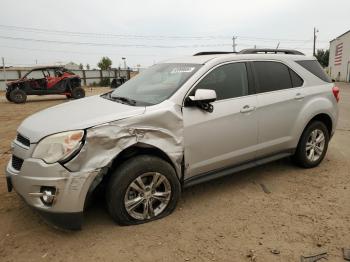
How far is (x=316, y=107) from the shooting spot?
4.82 m

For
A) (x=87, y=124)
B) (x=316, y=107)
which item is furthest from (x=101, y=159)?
(x=316, y=107)

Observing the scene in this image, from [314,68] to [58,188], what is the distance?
3945 mm

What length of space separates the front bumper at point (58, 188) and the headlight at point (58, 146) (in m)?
0.06

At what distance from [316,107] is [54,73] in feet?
53.8

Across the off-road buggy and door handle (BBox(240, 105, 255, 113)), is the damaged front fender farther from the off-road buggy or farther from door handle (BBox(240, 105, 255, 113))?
the off-road buggy

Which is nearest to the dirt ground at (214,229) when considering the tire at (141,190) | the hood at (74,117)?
the tire at (141,190)

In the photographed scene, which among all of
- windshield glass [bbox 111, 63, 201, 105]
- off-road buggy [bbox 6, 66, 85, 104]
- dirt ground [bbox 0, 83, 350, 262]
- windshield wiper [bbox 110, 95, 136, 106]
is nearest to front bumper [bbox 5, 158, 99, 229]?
dirt ground [bbox 0, 83, 350, 262]

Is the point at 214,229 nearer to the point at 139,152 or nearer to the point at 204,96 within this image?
the point at 139,152

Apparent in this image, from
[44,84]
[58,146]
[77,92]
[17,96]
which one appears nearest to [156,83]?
[58,146]

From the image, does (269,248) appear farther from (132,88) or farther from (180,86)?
(132,88)

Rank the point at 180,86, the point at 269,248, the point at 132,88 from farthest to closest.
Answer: the point at 132,88, the point at 180,86, the point at 269,248

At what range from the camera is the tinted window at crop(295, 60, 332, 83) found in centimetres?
491

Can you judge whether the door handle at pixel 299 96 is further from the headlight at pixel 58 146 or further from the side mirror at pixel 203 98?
the headlight at pixel 58 146

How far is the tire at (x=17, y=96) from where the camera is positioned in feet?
56.4
